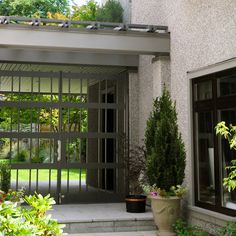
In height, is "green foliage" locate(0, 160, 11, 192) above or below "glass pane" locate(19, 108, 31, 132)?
below

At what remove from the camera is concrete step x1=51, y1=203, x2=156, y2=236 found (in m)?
7.76

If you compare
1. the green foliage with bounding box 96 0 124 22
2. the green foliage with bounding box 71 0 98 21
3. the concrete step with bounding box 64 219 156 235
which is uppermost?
the green foliage with bounding box 71 0 98 21

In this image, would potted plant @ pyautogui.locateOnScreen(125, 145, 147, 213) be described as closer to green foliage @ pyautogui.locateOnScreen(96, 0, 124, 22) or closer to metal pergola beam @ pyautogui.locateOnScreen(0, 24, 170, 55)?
metal pergola beam @ pyautogui.locateOnScreen(0, 24, 170, 55)

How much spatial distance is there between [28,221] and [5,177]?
241 inches

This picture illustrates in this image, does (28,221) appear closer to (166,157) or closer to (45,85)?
(166,157)

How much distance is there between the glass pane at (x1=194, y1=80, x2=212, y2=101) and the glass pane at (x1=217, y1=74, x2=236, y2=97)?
35 cm

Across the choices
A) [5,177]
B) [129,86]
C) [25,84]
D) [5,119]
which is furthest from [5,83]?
[129,86]

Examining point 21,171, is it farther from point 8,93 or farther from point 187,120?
point 187,120

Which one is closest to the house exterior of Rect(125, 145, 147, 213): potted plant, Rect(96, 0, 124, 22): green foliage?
Rect(96, 0, 124, 22): green foliage

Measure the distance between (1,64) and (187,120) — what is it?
17.0 ft

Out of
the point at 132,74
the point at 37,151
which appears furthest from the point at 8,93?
the point at 132,74

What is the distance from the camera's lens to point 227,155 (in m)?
6.92

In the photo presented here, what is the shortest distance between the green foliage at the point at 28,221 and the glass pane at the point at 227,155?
3892mm

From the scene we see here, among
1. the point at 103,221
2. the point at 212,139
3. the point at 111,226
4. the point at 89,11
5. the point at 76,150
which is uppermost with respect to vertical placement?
the point at 89,11
